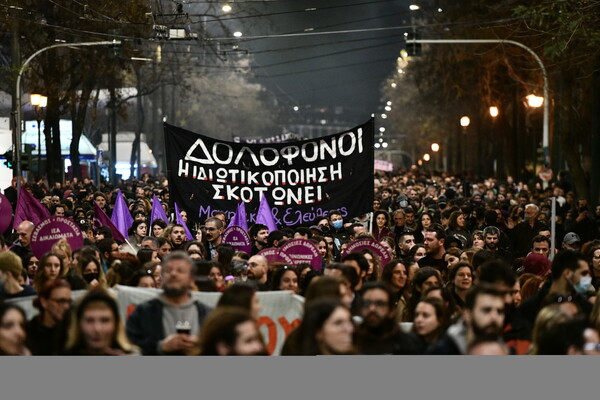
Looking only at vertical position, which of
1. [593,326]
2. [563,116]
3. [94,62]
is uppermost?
[94,62]

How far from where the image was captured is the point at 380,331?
Answer: 7.71 meters

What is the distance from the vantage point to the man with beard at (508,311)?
881 centimetres

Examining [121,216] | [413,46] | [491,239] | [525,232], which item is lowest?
[491,239]

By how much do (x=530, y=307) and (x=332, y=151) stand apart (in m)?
8.77

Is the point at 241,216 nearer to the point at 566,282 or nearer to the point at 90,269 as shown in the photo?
the point at 90,269

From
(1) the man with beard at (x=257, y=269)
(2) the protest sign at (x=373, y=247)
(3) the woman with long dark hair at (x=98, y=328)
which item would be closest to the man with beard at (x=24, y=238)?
(2) the protest sign at (x=373, y=247)

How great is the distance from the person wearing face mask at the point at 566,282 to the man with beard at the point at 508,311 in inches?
5.7

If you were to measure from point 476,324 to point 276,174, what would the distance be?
1180 centimetres

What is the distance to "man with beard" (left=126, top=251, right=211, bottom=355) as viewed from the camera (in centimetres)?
805

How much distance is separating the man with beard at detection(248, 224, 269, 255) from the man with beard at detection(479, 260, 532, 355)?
22.1 feet

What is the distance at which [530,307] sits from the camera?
10.1m

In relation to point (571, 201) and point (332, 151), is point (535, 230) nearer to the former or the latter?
point (332, 151)

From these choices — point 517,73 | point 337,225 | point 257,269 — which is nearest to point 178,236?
point 337,225

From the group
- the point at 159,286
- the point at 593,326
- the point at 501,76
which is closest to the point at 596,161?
the point at 501,76
